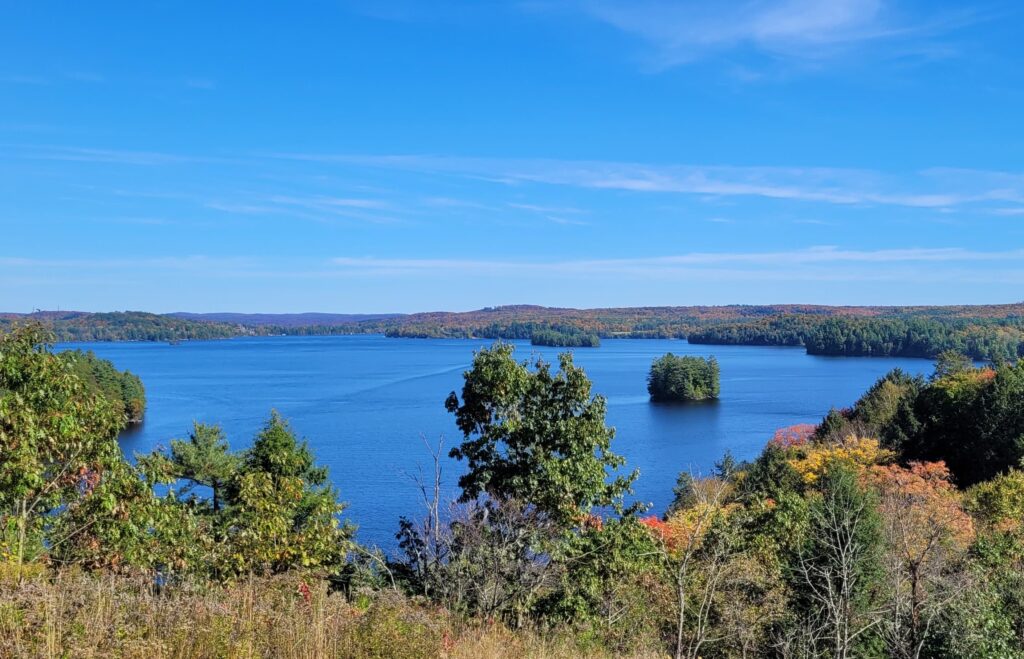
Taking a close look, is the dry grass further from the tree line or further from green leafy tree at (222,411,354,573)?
the tree line

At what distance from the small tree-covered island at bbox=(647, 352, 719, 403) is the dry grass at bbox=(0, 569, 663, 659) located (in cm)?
7379

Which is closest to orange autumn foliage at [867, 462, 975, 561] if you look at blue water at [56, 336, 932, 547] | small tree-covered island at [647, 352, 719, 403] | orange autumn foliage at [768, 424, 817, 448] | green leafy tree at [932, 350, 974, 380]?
orange autumn foliage at [768, 424, 817, 448]

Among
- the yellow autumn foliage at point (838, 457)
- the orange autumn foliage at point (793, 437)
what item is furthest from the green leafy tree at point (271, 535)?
the orange autumn foliage at point (793, 437)

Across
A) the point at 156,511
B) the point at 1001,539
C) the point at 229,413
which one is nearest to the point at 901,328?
the point at 229,413

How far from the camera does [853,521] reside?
576 inches

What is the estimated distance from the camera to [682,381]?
7844cm

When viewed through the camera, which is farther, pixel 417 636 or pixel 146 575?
pixel 146 575

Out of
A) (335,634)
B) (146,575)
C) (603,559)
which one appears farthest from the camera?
(603,559)

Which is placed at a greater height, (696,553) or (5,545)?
(5,545)

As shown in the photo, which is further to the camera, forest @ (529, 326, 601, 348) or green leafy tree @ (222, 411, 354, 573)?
forest @ (529, 326, 601, 348)

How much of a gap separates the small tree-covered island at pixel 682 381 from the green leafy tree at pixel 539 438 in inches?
2622

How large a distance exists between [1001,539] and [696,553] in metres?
6.53

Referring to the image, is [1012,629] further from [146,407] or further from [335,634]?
[146,407]

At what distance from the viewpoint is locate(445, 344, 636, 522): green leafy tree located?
1222 cm
